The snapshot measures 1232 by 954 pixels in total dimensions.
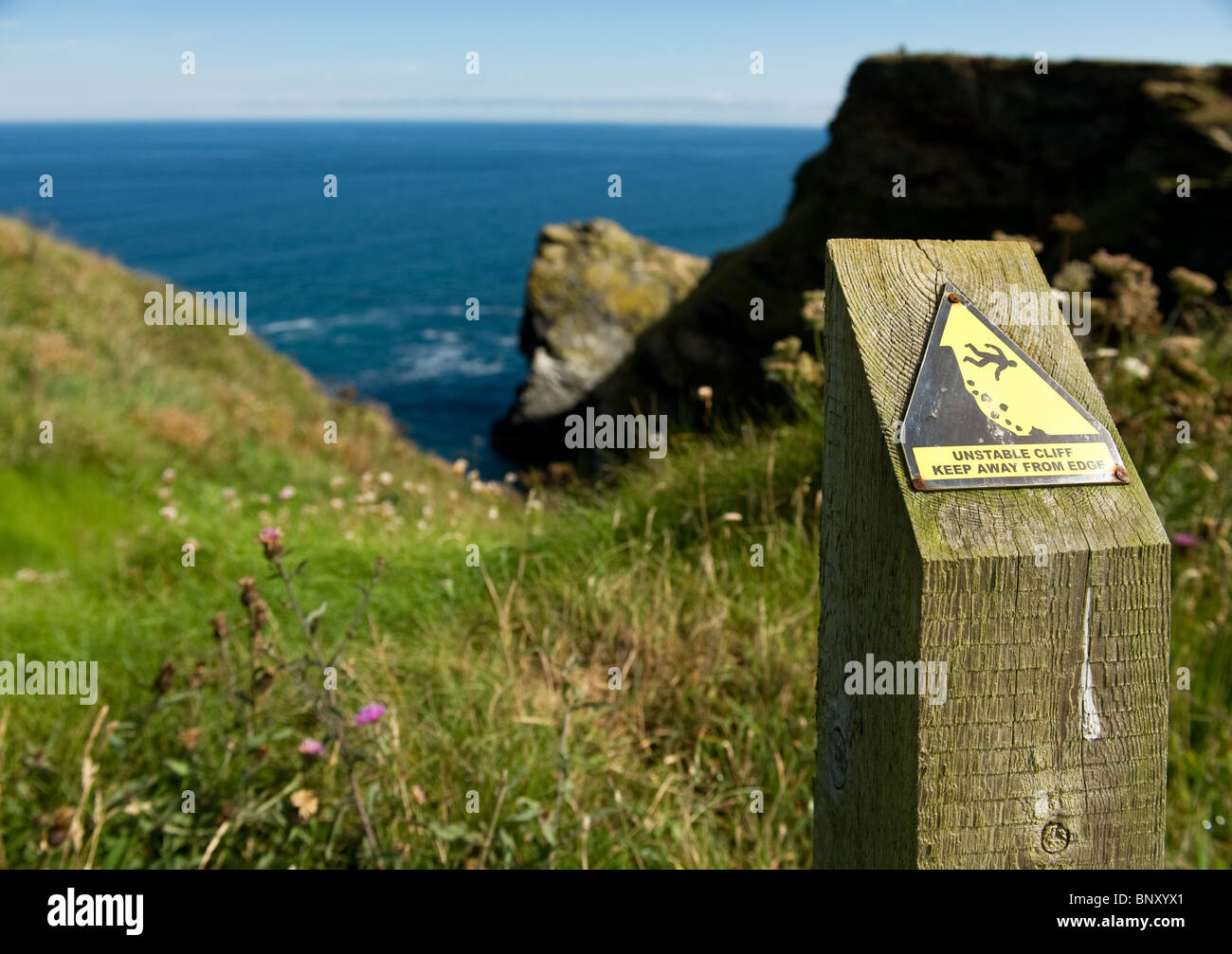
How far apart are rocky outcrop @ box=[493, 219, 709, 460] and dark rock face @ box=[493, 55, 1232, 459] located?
5910mm

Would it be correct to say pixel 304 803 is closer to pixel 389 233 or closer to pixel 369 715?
pixel 369 715

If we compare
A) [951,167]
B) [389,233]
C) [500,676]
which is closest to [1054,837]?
[500,676]

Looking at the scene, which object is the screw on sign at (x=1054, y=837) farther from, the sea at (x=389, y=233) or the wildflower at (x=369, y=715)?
the sea at (x=389, y=233)

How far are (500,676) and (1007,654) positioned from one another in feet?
7.05

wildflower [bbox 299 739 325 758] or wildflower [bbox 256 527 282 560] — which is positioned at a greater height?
wildflower [bbox 256 527 282 560]

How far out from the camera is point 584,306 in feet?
81.9

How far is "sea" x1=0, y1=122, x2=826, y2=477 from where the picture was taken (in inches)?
1576

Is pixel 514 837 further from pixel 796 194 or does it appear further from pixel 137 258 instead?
pixel 137 258

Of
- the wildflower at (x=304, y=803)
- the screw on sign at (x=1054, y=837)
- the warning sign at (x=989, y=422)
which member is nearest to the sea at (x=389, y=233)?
the wildflower at (x=304, y=803)

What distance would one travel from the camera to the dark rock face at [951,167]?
48.9 feet

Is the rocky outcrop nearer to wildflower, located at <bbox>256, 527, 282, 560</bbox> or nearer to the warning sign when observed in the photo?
wildflower, located at <bbox>256, 527, 282, 560</bbox>

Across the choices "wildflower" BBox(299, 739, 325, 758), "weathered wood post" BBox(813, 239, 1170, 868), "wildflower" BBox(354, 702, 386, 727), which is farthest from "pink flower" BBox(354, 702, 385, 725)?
"weathered wood post" BBox(813, 239, 1170, 868)

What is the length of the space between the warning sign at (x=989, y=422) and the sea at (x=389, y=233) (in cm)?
1583

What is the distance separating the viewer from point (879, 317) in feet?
4.17
